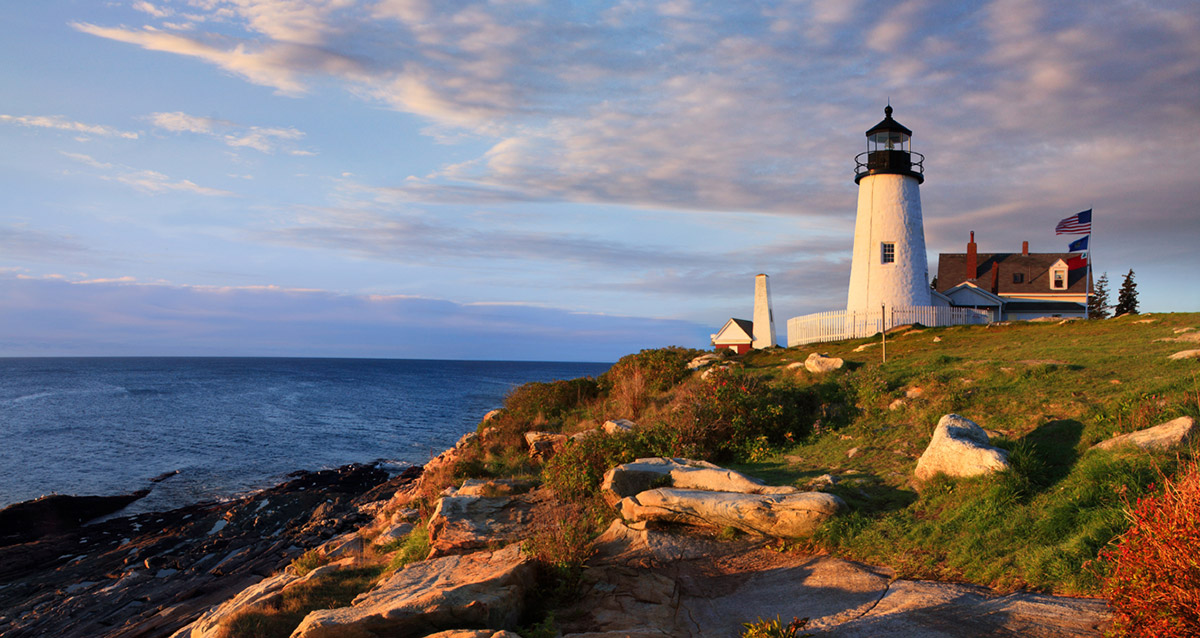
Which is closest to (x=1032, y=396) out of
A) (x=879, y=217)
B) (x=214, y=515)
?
(x=879, y=217)

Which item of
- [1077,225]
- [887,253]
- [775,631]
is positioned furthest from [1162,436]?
[1077,225]

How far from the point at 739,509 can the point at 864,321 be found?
82.4 ft

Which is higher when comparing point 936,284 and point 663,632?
point 936,284

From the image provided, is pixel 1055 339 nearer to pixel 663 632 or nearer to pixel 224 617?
pixel 663 632

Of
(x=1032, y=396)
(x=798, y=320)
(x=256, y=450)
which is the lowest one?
(x=256, y=450)

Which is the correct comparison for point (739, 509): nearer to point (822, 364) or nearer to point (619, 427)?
point (619, 427)

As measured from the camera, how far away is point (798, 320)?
111 feet

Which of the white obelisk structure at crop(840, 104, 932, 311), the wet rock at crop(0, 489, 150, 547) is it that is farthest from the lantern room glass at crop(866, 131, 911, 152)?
the wet rock at crop(0, 489, 150, 547)

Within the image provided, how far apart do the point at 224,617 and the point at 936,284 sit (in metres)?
49.4

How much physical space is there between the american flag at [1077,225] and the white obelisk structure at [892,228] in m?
6.39

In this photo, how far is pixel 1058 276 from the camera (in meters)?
43.8

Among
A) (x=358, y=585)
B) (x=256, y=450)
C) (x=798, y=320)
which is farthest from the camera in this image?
(x=256, y=450)

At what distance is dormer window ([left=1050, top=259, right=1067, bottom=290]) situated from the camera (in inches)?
1710

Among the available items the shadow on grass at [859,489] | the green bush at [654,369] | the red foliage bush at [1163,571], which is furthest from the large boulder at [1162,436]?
the green bush at [654,369]
